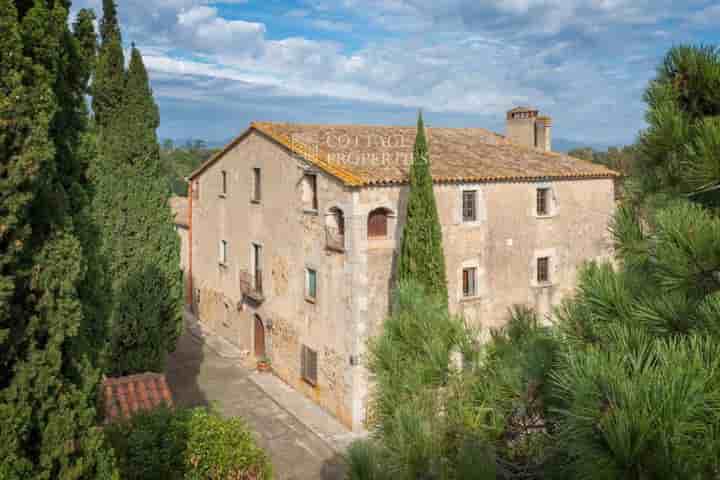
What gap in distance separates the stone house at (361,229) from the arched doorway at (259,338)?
5cm

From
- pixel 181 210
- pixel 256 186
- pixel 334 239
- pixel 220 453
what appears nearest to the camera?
pixel 220 453

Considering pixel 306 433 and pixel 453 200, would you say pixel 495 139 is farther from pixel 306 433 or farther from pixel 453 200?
pixel 306 433

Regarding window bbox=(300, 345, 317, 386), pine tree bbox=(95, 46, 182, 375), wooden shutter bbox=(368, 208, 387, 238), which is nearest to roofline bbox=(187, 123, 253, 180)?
pine tree bbox=(95, 46, 182, 375)

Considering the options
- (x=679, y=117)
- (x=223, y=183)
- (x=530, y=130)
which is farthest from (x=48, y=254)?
(x=530, y=130)

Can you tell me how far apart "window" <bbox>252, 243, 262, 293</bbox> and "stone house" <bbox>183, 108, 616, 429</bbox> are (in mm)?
69

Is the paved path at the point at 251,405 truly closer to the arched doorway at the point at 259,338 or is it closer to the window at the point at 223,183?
the arched doorway at the point at 259,338

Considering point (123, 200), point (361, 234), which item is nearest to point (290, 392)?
point (361, 234)

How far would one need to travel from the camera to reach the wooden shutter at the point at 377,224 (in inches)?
687

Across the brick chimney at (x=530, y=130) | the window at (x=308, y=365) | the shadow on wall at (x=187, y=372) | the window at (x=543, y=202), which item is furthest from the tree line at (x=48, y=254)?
the brick chimney at (x=530, y=130)

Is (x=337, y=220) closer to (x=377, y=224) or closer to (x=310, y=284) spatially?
(x=377, y=224)

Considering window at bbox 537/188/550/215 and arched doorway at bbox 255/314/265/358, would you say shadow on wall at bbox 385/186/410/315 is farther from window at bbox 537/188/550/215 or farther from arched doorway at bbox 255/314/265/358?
arched doorway at bbox 255/314/265/358

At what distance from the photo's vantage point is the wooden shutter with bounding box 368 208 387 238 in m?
17.4

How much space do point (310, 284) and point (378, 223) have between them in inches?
142

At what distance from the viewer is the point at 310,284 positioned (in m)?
19.6
